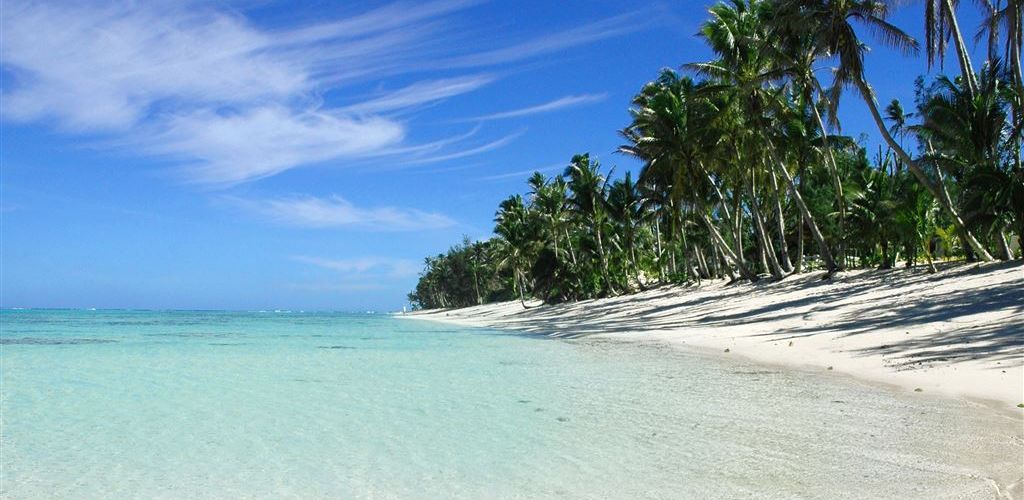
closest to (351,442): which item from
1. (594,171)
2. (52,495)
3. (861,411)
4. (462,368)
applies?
(52,495)

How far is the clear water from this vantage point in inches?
189

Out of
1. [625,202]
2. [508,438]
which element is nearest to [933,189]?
[508,438]

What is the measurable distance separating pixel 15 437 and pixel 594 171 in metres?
39.8

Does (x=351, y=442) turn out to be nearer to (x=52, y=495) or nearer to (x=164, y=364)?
(x=52, y=495)

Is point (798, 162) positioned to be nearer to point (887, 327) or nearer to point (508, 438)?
point (887, 327)

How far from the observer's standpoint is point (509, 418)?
24.5ft

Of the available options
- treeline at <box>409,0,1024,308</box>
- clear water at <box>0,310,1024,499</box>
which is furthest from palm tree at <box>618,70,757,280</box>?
clear water at <box>0,310,1024,499</box>

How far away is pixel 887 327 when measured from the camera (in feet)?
43.1

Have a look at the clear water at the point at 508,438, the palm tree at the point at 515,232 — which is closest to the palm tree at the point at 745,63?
the clear water at the point at 508,438

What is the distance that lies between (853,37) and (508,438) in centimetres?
1886

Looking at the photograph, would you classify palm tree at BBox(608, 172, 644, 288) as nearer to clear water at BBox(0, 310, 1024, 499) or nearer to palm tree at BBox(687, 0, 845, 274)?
palm tree at BBox(687, 0, 845, 274)

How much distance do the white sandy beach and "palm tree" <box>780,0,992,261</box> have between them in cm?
278

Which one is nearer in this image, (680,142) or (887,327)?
(887,327)

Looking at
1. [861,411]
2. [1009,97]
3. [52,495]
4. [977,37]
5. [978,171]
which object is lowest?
[861,411]
